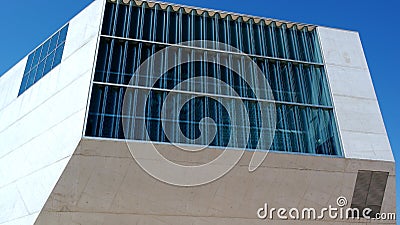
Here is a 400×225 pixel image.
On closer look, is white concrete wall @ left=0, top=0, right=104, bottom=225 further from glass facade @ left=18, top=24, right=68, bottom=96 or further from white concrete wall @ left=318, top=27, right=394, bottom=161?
white concrete wall @ left=318, top=27, right=394, bottom=161

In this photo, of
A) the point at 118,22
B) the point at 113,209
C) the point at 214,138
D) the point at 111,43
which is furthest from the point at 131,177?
the point at 118,22

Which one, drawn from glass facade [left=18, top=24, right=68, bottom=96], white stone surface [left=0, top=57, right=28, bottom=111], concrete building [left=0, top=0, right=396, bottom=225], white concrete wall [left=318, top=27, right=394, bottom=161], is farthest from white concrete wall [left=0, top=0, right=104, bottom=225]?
white concrete wall [left=318, top=27, right=394, bottom=161]

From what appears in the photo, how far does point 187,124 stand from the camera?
1407 centimetres

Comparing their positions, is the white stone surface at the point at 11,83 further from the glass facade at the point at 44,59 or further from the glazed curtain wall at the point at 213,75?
the glazed curtain wall at the point at 213,75

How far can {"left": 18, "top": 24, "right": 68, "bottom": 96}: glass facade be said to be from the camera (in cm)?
1703

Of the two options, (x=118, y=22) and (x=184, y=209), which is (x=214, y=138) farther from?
(x=118, y=22)

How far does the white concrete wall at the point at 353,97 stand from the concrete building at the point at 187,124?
0.18 feet

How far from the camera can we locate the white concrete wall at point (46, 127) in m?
12.8

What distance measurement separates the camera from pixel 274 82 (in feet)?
52.5

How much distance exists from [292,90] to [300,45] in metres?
2.76

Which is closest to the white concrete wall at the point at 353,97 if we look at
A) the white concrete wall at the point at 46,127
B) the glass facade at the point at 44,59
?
the white concrete wall at the point at 46,127

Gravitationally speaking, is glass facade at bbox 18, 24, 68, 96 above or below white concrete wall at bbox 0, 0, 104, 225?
above

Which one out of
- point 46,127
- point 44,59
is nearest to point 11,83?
point 44,59

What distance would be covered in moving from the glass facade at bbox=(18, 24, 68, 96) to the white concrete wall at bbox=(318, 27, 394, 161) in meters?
12.4
